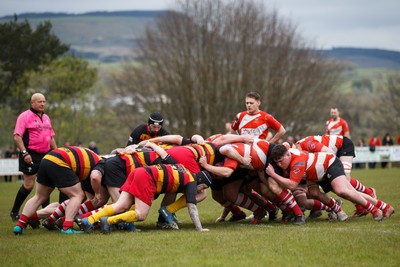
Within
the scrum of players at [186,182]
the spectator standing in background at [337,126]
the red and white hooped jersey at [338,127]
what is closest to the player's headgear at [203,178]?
the scrum of players at [186,182]

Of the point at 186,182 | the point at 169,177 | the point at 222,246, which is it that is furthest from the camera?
the point at 186,182

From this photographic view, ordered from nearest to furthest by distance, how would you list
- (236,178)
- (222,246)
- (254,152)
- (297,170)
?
1. (222,246)
2. (297,170)
3. (254,152)
4. (236,178)

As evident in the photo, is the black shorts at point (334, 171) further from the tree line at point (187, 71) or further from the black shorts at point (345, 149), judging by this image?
the tree line at point (187, 71)

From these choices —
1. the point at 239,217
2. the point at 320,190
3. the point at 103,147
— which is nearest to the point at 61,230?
the point at 239,217

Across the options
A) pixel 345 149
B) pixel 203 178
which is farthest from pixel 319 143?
pixel 203 178

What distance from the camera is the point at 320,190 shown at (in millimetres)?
12766

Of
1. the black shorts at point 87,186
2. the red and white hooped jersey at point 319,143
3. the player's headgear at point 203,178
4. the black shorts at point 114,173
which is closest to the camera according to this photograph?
the player's headgear at point 203,178

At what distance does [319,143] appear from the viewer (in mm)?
12875

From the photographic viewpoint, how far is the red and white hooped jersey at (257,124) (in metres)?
14.0

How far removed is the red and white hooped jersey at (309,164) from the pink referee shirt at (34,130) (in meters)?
4.65

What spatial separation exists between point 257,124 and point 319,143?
62.3 inches

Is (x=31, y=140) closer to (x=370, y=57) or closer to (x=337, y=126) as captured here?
(x=337, y=126)

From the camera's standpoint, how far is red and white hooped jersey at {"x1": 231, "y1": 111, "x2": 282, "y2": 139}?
14.0m

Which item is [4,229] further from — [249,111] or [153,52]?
[153,52]
